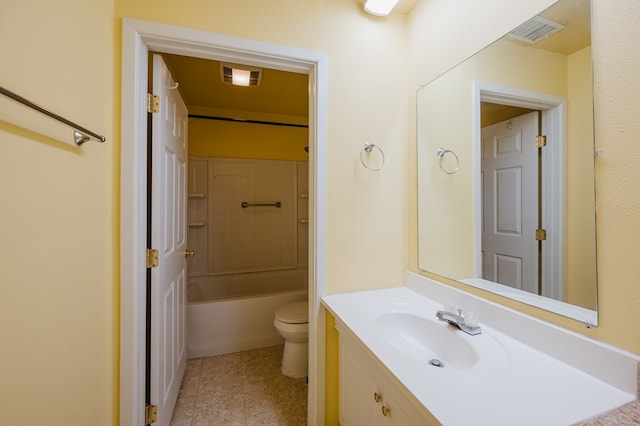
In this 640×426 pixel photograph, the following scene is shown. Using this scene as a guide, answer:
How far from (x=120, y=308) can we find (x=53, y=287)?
44 centimetres

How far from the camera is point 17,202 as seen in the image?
0.62 metres

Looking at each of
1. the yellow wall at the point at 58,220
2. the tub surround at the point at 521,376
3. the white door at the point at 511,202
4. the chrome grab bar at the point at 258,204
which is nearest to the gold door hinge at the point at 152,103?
the yellow wall at the point at 58,220

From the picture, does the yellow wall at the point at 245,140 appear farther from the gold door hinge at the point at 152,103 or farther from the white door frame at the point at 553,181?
the white door frame at the point at 553,181

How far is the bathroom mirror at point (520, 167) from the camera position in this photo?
79 centimetres

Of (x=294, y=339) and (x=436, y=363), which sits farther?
(x=294, y=339)

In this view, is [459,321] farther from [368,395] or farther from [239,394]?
[239,394]

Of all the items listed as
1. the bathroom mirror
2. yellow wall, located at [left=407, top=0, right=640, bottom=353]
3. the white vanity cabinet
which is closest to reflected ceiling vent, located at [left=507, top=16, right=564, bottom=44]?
the bathroom mirror

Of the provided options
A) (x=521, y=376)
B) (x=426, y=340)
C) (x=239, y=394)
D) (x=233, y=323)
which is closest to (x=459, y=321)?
(x=426, y=340)

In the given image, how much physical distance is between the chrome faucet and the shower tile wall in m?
2.37

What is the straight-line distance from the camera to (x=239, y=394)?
174cm

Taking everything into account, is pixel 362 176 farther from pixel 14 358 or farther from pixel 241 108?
pixel 241 108

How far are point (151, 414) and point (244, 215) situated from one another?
6.91 ft

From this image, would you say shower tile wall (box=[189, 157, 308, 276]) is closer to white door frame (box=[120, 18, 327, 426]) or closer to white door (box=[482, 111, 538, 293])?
white door frame (box=[120, 18, 327, 426])

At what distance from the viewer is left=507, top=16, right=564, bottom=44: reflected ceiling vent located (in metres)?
0.86
